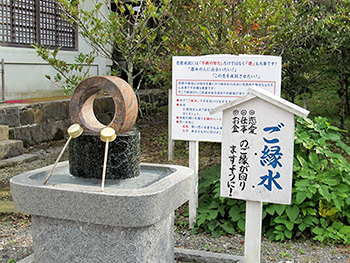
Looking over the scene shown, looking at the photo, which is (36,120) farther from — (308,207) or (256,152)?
(256,152)

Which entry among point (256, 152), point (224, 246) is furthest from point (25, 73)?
point (256, 152)

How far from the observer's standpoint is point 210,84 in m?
4.50

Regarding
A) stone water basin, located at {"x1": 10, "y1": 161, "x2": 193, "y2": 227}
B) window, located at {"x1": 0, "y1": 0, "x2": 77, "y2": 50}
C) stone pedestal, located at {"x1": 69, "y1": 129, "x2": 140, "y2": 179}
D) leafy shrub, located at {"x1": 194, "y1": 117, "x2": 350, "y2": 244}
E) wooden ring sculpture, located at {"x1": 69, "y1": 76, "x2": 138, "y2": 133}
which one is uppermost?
A: window, located at {"x1": 0, "y1": 0, "x2": 77, "y2": 50}

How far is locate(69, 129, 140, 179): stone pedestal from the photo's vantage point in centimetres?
338

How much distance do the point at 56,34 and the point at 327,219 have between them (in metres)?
8.17

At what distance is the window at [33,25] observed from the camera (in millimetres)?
9203

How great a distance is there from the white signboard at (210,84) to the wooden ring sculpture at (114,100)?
116cm

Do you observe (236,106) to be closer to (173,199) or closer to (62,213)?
(173,199)

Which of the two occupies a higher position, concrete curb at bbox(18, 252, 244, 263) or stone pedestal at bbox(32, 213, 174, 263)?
stone pedestal at bbox(32, 213, 174, 263)

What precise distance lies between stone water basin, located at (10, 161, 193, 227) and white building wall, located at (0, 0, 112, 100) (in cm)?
624

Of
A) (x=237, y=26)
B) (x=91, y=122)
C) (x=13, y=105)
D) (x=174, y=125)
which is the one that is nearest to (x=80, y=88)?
(x=91, y=122)

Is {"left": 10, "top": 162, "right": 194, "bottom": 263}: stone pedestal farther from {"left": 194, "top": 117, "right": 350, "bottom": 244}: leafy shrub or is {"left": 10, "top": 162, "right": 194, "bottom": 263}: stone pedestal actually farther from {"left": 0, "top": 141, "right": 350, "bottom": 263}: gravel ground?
{"left": 194, "top": 117, "right": 350, "bottom": 244}: leafy shrub

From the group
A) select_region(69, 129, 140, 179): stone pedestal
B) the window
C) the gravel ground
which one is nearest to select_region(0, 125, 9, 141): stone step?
the window

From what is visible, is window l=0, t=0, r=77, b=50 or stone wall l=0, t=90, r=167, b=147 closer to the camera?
stone wall l=0, t=90, r=167, b=147
